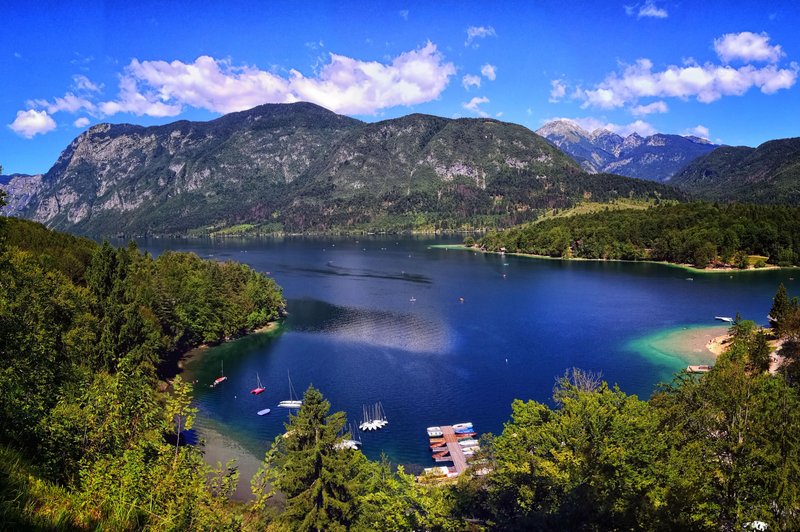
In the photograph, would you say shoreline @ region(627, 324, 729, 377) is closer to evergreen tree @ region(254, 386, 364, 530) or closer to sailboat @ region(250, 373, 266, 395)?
evergreen tree @ region(254, 386, 364, 530)

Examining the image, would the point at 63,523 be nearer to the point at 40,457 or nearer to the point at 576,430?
the point at 40,457

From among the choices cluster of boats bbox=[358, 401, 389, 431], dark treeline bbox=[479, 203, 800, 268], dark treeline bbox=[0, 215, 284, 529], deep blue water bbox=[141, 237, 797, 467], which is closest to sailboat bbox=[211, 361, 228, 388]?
deep blue water bbox=[141, 237, 797, 467]

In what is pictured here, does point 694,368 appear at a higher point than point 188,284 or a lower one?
lower

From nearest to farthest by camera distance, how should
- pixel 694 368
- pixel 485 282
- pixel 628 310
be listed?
pixel 694 368 → pixel 628 310 → pixel 485 282

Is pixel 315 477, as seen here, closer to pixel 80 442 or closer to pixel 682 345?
pixel 80 442

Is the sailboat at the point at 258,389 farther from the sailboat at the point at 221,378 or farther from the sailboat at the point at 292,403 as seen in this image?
the sailboat at the point at 221,378

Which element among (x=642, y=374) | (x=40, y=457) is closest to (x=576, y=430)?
(x=40, y=457)

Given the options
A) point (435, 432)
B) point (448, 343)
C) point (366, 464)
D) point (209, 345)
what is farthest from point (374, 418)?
point (209, 345)
